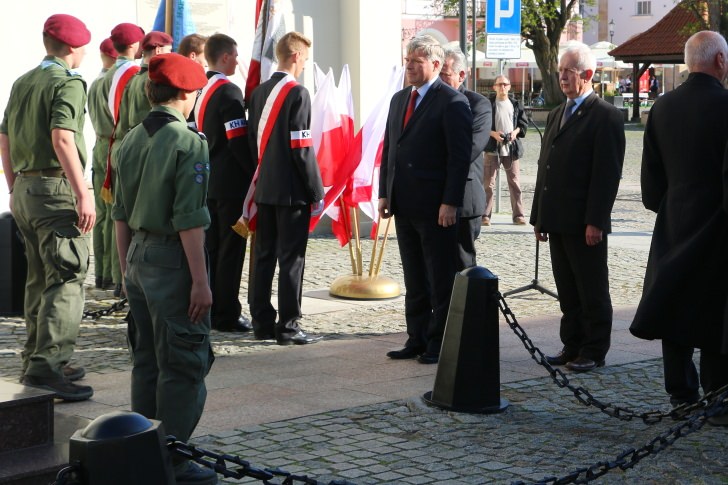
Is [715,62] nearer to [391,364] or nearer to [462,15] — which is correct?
[391,364]

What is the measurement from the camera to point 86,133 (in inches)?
520

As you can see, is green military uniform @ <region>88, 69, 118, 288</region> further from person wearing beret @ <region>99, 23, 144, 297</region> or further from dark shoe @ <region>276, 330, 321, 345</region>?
dark shoe @ <region>276, 330, 321, 345</region>

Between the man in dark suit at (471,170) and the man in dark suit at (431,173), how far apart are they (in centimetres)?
83

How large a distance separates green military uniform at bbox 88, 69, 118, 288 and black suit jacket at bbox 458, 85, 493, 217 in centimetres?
320

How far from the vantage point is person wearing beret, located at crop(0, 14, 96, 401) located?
21.9ft

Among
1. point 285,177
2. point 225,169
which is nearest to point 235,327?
point 225,169

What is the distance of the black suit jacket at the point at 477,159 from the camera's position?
28.6ft

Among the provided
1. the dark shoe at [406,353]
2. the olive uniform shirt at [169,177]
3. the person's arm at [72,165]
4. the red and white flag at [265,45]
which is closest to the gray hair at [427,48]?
the dark shoe at [406,353]

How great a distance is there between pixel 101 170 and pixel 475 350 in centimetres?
521

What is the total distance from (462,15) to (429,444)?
923 cm

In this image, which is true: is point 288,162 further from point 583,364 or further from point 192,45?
point 583,364

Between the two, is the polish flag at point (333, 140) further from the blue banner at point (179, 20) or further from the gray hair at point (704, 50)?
the gray hair at point (704, 50)

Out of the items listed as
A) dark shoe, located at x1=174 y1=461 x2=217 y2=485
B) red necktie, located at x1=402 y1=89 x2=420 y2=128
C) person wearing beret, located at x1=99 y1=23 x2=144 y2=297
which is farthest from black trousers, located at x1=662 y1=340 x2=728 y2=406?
person wearing beret, located at x1=99 y1=23 x2=144 y2=297

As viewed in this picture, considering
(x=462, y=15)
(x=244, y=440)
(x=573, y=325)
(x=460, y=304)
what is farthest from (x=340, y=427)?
(x=462, y=15)
